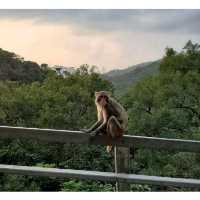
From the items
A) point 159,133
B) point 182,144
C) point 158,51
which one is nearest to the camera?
point 182,144

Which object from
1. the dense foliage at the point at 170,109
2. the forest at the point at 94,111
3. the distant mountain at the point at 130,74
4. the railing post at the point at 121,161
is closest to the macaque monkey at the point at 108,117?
the railing post at the point at 121,161

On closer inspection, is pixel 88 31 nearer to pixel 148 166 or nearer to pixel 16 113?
pixel 16 113

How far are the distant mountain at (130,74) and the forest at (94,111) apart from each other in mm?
747

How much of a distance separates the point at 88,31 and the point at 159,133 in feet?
37.3

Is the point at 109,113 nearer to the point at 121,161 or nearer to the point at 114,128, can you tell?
the point at 114,128

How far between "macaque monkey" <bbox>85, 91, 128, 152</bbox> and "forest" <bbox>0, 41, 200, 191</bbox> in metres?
9.92

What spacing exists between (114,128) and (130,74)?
25.3 metres

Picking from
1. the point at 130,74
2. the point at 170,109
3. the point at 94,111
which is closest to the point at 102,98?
the point at 94,111

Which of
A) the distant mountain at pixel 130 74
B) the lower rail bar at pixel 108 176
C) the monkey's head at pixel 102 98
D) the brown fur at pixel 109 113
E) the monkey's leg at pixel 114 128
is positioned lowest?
the lower rail bar at pixel 108 176

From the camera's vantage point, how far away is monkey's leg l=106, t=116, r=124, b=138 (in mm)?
4414

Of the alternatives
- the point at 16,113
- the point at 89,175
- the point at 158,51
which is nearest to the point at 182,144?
the point at 89,175

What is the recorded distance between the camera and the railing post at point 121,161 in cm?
431

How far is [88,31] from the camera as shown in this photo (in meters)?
30.9

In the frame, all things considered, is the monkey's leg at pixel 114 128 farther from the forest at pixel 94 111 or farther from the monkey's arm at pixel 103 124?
the forest at pixel 94 111
